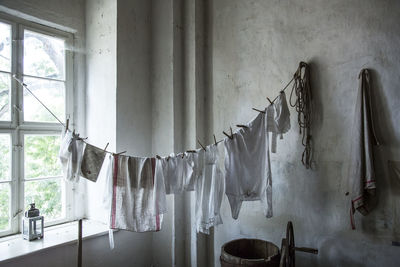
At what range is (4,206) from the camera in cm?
205

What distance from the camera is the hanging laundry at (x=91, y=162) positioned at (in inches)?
72.5

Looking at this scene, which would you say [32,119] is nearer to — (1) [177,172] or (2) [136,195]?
(2) [136,195]

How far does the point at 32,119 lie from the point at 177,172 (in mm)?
1210

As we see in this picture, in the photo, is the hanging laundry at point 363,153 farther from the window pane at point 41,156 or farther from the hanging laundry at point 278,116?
the window pane at point 41,156

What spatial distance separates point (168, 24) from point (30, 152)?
4.99 feet

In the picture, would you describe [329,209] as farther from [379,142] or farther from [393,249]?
[379,142]

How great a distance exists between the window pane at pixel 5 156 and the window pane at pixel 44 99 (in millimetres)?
199

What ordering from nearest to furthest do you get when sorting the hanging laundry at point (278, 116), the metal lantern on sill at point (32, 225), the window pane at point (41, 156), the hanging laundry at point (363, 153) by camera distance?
the hanging laundry at point (363, 153) < the hanging laundry at point (278, 116) < the metal lantern on sill at point (32, 225) < the window pane at point (41, 156)

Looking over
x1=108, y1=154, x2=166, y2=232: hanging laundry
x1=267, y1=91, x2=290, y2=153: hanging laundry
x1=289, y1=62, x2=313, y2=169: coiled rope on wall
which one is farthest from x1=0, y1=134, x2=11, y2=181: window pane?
x1=289, y1=62, x2=313, y2=169: coiled rope on wall

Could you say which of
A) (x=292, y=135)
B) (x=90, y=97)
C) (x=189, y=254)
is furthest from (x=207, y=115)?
(x=189, y=254)

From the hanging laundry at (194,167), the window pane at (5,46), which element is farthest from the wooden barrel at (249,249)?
the window pane at (5,46)

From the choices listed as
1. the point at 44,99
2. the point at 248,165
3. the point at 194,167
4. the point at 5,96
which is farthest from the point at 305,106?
the point at 5,96

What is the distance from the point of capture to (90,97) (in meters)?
2.50

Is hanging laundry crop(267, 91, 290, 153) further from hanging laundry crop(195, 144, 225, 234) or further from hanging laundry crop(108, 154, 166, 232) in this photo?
hanging laundry crop(108, 154, 166, 232)
